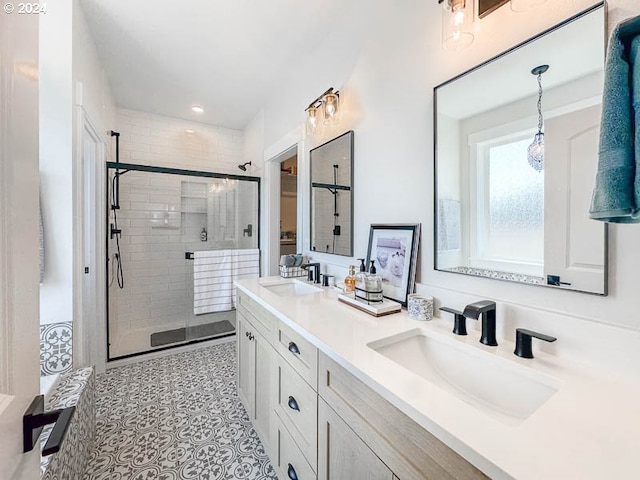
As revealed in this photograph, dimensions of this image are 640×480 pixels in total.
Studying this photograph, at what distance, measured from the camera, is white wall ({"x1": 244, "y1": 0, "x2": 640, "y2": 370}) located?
2.63ft

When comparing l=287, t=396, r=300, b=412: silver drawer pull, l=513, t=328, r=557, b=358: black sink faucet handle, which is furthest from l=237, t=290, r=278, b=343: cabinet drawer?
l=513, t=328, r=557, b=358: black sink faucet handle

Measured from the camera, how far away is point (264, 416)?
1501mm

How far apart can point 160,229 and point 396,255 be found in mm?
2802

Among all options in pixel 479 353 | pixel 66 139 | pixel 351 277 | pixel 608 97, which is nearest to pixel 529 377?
pixel 479 353

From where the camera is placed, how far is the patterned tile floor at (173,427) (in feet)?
4.75

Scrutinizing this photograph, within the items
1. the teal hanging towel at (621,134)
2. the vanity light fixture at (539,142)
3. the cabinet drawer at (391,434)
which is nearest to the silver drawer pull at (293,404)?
the cabinet drawer at (391,434)

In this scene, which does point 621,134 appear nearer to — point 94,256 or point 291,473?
point 291,473

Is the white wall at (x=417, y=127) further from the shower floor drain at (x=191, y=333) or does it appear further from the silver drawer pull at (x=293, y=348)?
the shower floor drain at (x=191, y=333)

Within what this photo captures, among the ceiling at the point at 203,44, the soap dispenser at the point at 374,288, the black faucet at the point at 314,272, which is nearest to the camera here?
the soap dispenser at the point at 374,288

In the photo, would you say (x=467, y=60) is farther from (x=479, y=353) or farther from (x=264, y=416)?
(x=264, y=416)

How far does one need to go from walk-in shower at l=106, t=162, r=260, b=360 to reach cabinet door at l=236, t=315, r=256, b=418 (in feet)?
3.55

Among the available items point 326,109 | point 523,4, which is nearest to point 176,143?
point 326,109

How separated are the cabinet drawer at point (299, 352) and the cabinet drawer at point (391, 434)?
80 mm

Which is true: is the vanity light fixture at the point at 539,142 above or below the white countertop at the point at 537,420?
above
